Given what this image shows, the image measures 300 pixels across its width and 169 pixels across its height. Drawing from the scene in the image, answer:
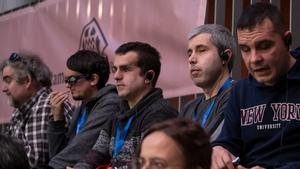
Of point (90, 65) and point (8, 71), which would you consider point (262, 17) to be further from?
point (8, 71)

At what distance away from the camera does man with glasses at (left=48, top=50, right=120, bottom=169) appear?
461cm

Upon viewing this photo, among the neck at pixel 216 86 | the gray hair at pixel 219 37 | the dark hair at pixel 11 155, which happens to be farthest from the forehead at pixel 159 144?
the gray hair at pixel 219 37

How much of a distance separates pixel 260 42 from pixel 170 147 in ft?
3.14

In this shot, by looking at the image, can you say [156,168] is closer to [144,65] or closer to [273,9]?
[273,9]

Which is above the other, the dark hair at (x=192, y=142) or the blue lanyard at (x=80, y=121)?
the dark hair at (x=192, y=142)

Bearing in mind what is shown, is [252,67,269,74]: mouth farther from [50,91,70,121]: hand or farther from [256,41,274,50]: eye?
[50,91,70,121]: hand

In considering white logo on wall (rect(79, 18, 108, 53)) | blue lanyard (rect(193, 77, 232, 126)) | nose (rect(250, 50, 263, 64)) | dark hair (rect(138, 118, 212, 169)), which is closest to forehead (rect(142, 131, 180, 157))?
dark hair (rect(138, 118, 212, 169))

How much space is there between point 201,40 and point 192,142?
1628mm

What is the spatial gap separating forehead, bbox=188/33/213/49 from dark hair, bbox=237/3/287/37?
26.8 inches

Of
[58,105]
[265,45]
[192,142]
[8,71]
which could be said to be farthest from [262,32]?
[8,71]

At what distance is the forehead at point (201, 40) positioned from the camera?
3.92 metres

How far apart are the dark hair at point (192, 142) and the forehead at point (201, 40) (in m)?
1.53

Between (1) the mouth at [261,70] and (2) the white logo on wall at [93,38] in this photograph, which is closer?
(1) the mouth at [261,70]

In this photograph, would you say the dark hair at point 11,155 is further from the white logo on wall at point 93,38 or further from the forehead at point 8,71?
the white logo on wall at point 93,38
